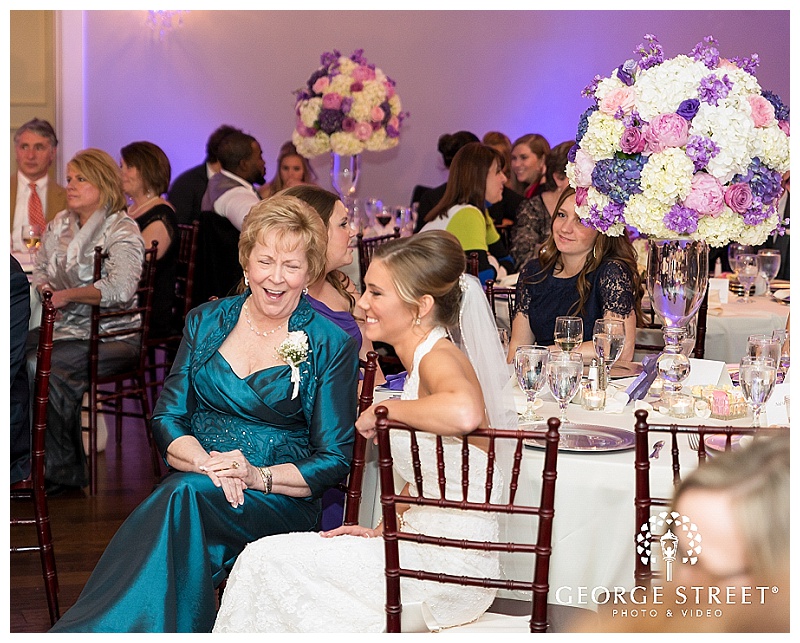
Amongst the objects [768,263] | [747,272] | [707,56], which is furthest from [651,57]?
[768,263]

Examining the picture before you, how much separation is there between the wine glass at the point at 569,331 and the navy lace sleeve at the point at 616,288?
0.75 metres

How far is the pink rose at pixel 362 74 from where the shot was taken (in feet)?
23.2

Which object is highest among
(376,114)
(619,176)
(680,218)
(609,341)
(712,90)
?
(376,114)

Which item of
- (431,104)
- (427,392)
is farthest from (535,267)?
(431,104)

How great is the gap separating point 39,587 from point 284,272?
1610 mm

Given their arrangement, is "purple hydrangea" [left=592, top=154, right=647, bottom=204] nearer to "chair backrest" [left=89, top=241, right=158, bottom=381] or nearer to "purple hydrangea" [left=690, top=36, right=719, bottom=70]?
"purple hydrangea" [left=690, top=36, right=719, bottom=70]

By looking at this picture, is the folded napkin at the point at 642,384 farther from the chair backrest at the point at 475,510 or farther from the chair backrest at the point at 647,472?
the chair backrest at the point at 475,510

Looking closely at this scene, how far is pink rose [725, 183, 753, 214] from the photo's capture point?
2842 mm

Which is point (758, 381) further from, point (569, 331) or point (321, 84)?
point (321, 84)

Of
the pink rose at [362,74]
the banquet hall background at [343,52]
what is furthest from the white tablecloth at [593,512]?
the banquet hall background at [343,52]

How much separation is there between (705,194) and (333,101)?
14.8 feet

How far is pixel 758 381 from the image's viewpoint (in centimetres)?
267

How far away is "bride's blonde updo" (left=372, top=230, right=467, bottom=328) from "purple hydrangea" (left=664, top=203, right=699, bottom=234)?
24.3 inches

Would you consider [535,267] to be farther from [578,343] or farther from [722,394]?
A: [722,394]
